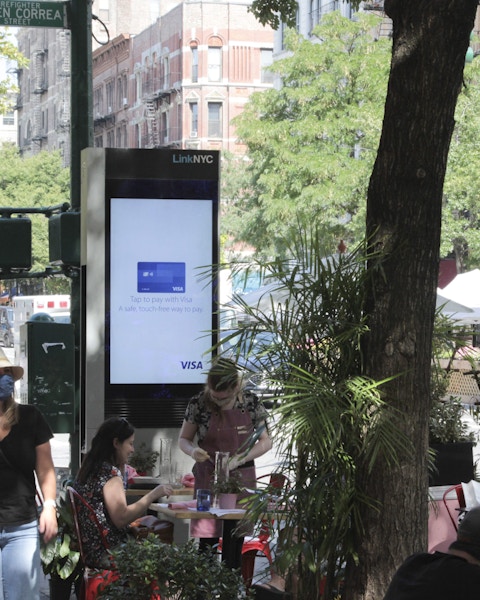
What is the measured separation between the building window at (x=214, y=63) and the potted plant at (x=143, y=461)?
6989 cm

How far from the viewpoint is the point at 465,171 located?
1448 inches

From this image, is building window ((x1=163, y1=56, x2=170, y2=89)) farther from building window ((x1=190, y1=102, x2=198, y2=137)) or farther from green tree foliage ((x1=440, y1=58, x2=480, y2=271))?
green tree foliage ((x1=440, y1=58, x2=480, y2=271))

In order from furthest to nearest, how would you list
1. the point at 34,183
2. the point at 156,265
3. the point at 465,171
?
1. the point at 34,183
2. the point at 465,171
3. the point at 156,265

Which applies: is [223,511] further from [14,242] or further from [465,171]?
[465,171]

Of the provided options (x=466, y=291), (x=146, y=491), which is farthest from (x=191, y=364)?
(x=466, y=291)

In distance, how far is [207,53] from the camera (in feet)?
258

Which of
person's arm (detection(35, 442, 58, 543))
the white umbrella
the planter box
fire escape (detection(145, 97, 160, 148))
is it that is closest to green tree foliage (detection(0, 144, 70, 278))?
fire escape (detection(145, 97, 160, 148))

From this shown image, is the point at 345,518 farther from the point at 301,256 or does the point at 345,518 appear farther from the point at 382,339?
the point at 301,256

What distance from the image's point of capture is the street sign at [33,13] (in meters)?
10.3

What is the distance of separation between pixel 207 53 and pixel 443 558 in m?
76.3

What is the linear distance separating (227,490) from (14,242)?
3.40m

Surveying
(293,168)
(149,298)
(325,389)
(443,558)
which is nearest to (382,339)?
(325,389)

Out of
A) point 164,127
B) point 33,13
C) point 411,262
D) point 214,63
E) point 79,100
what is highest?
point 214,63

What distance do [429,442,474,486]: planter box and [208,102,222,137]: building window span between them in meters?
69.6
